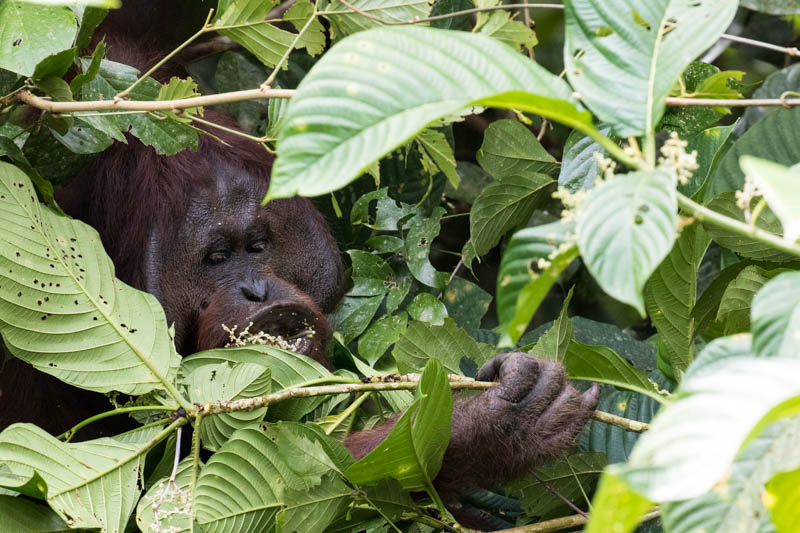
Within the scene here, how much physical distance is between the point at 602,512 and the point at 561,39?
2798mm

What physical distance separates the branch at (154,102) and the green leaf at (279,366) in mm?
525

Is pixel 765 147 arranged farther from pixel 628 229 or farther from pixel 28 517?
pixel 28 517

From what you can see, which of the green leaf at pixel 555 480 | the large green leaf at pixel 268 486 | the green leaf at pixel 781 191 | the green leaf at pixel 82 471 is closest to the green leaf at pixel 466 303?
A: the green leaf at pixel 555 480

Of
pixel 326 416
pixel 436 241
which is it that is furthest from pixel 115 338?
pixel 436 241

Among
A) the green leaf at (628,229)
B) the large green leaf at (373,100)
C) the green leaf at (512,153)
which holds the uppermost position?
the large green leaf at (373,100)

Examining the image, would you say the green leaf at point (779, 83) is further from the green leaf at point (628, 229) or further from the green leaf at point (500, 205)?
the green leaf at point (628, 229)

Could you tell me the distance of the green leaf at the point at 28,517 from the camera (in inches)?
54.2

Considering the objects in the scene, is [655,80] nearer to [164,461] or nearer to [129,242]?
[164,461]

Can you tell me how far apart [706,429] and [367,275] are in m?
1.81

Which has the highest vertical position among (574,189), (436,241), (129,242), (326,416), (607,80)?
(607,80)

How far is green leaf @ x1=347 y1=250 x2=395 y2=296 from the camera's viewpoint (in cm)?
233

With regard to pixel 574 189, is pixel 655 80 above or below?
above

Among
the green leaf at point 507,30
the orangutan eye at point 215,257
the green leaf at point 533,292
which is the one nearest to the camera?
the green leaf at point 533,292

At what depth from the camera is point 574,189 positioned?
69.3 inches
